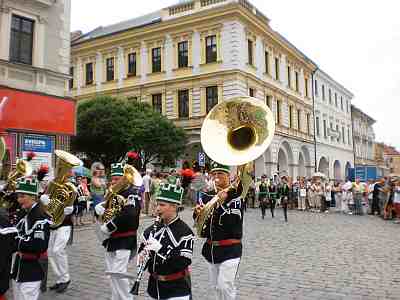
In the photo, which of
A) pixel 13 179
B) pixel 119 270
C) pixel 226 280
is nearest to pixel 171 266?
pixel 226 280

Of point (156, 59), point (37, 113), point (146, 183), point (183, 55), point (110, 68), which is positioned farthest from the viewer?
point (110, 68)

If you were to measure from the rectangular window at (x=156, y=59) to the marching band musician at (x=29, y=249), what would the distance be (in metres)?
29.5

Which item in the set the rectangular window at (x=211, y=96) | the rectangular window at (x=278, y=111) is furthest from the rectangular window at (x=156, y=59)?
the rectangular window at (x=278, y=111)

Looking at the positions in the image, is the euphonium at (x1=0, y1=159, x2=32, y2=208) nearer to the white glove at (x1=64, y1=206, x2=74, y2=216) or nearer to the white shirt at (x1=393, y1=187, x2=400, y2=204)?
the white glove at (x1=64, y1=206, x2=74, y2=216)

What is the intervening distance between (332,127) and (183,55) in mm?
26004

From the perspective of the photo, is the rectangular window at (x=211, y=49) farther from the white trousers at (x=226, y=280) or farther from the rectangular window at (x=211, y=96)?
the white trousers at (x=226, y=280)

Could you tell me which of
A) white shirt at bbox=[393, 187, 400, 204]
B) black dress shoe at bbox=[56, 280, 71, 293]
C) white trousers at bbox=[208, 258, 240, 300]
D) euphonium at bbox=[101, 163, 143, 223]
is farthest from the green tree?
white trousers at bbox=[208, 258, 240, 300]

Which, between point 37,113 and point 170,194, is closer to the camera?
point 170,194

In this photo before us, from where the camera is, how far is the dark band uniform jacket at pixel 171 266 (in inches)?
147

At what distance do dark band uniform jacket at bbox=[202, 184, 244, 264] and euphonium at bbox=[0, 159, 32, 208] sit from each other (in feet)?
10.4

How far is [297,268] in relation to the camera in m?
7.70

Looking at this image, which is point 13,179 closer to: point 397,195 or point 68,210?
point 68,210

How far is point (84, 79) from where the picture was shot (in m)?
37.6

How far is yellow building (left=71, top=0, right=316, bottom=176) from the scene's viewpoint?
97.7ft
